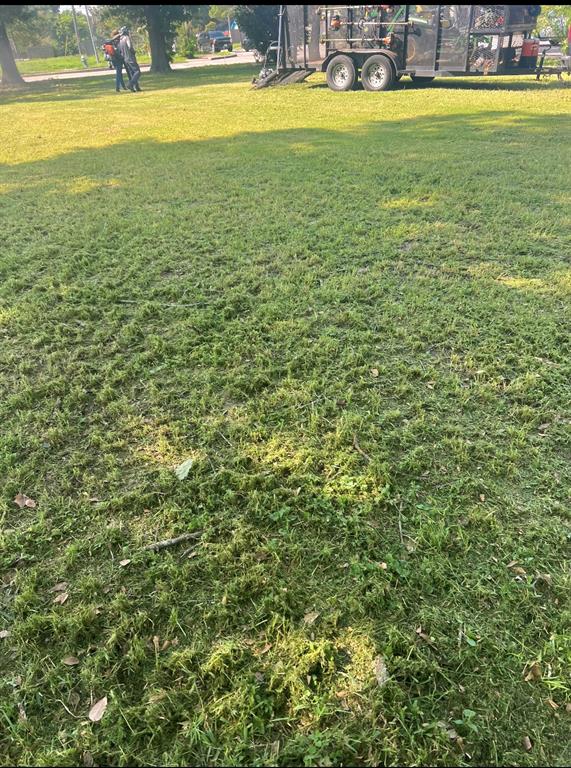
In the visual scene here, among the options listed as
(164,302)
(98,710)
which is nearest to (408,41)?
(164,302)

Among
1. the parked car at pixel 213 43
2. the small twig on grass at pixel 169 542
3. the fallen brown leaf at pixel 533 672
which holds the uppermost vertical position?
the parked car at pixel 213 43

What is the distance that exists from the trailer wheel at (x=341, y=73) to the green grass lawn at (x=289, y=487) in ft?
35.7

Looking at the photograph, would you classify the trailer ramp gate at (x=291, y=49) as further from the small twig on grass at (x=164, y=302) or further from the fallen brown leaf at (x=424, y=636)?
the fallen brown leaf at (x=424, y=636)

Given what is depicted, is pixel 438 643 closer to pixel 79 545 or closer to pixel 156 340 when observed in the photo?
pixel 79 545

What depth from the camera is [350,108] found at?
11883mm

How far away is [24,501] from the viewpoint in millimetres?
2217

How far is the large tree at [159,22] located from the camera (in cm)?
2281

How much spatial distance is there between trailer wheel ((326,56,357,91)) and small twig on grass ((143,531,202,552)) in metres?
15.1

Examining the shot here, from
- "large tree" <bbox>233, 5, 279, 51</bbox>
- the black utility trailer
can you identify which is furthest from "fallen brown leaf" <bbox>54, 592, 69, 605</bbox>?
"large tree" <bbox>233, 5, 279, 51</bbox>

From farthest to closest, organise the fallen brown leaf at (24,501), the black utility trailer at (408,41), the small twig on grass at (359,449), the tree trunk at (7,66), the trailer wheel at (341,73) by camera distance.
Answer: the tree trunk at (7,66)
the trailer wheel at (341,73)
the black utility trailer at (408,41)
the small twig on grass at (359,449)
the fallen brown leaf at (24,501)

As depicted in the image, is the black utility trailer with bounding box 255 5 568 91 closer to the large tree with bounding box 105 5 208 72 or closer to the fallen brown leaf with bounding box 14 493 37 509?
the large tree with bounding box 105 5 208 72

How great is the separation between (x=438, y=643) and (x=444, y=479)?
744mm

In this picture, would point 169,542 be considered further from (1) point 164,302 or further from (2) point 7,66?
(2) point 7,66

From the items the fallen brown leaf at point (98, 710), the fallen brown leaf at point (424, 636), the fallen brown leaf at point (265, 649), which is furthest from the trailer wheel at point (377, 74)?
the fallen brown leaf at point (98, 710)
